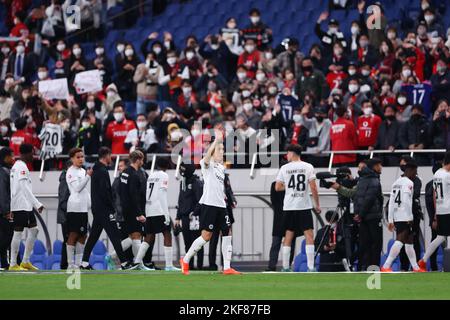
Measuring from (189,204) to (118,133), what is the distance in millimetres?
5166

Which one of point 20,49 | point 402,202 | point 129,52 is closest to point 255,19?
point 129,52

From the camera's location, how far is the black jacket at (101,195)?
20.8 meters

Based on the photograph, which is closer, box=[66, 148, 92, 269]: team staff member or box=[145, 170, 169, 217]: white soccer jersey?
box=[66, 148, 92, 269]: team staff member

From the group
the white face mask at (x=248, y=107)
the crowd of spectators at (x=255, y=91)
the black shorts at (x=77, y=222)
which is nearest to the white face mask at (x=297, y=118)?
the crowd of spectators at (x=255, y=91)

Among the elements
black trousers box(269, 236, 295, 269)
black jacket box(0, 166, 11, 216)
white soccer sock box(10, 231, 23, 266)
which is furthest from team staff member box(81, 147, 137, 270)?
black trousers box(269, 236, 295, 269)

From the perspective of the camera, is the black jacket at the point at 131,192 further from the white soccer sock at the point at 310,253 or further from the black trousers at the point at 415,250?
the black trousers at the point at 415,250

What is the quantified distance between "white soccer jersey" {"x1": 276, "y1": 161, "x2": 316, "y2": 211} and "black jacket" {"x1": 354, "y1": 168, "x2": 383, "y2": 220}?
130 centimetres

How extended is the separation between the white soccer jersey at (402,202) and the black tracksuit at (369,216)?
0.30m

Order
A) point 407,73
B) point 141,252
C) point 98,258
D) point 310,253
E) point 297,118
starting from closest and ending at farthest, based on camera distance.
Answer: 1. point 310,253
2. point 141,252
3. point 98,258
4. point 297,118
5. point 407,73

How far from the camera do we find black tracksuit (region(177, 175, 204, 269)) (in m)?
23.2

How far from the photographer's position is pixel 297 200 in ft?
66.1

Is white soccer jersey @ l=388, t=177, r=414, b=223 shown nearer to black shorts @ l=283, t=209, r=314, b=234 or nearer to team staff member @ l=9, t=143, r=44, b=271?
black shorts @ l=283, t=209, r=314, b=234

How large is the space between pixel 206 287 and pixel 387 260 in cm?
550

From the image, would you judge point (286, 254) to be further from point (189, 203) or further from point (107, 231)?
point (189, 203)
